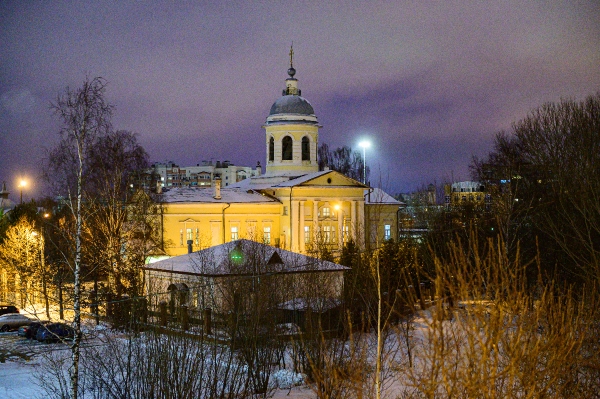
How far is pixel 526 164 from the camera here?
35.1 metres

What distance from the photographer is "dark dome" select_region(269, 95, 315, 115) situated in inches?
1999

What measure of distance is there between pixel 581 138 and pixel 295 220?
21156 mm

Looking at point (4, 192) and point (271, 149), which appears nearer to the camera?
point (271, 149)

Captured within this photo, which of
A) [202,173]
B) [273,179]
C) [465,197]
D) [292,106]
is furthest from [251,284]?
[202,173]

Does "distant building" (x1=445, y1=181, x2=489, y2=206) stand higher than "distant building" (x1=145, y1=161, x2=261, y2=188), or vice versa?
"distant building" (x1=145, y1=161, x2=261, y2=188)

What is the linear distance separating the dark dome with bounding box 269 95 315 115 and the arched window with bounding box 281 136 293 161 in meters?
2.12

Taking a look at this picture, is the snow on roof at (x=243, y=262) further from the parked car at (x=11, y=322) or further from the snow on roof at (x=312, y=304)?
the parked car at (x=11, y=322)

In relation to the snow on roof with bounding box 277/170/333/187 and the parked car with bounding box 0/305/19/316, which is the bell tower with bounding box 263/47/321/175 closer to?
the snow on roof with bounding box 277/170/333/187

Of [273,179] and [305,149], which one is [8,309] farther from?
[305,149]

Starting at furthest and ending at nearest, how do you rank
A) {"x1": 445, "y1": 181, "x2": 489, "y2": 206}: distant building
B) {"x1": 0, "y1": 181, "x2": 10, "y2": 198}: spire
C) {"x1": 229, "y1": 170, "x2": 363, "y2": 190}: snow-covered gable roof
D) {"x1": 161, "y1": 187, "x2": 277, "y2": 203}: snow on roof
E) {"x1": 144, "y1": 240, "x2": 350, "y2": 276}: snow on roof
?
{"x1": 0, "y1": 181, "x2": 10, "y2": 198}: spire
{"x1": 229, "y1": 170, "x2": 363, "y2": 190}: snow-covered gable roof
{"x1": 161, "y1": 187, "x2": 277, "y2": 203}: snow on roof
{"x1": 445, "y1": 181, "x2": 489, "y2": 206}: distant building
{"x1": 144, "y1": 240, "x2": 350, "y2": 276}: snow on roof

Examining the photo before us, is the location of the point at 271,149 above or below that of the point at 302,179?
above

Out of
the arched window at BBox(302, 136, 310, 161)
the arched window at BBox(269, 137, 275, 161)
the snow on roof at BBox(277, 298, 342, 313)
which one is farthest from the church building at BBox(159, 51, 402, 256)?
the snow on roof at BBox(277, 298, 342, 313)

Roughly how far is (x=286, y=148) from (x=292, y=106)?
10.8ft

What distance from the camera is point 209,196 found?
45.9 metres
